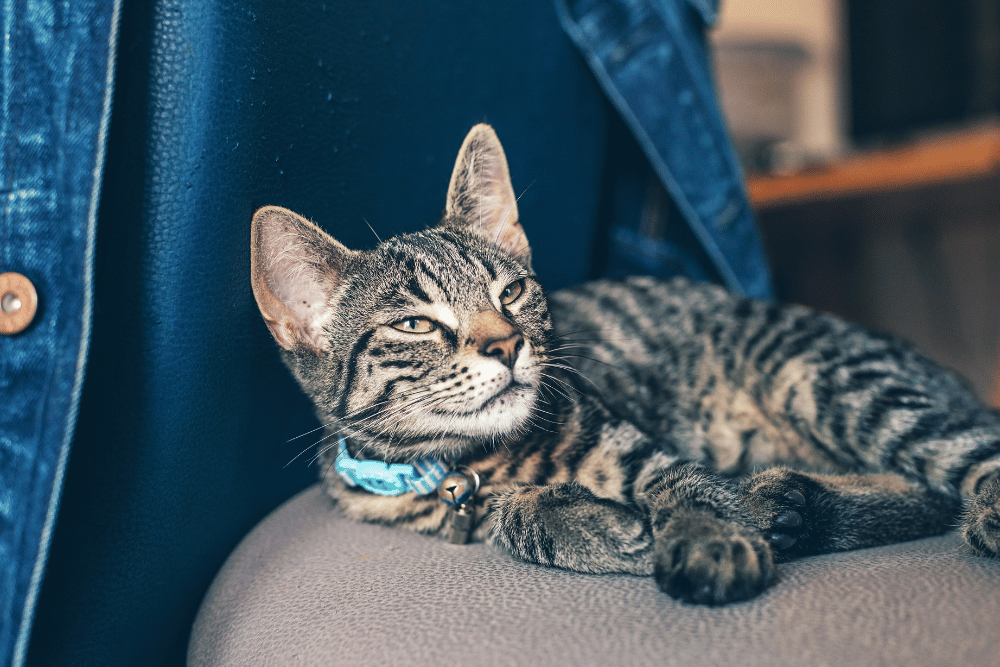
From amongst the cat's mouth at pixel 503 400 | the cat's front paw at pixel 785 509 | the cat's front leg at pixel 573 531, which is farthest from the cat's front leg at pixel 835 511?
the cat's mouth at pixel 503 400

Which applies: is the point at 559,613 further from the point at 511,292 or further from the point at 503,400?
the point at 511,292

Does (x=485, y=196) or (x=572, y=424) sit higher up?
(x=485, y=196)

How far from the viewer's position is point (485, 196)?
3.36 ft

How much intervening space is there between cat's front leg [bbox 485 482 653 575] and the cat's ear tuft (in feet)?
1.44

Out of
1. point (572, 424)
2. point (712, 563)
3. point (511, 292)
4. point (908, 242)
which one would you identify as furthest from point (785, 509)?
point (908, 242)

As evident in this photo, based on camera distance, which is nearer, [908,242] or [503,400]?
[503,400]

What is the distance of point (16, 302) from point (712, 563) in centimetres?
73

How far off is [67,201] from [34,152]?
0.06 meters

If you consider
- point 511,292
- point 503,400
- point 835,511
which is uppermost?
point 511,292

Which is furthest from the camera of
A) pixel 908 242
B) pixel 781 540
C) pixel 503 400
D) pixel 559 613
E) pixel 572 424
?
pixel 908 242

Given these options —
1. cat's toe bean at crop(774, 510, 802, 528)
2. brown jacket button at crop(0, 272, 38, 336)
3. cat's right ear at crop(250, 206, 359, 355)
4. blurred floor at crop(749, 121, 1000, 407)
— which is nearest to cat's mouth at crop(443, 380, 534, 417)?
cat's right ear at crop(250, 206, 359, 355)

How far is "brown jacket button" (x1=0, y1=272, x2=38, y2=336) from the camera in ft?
1.94

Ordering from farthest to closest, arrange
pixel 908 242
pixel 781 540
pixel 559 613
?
pixel 908 242
pixel 781 540
pixel 559 613

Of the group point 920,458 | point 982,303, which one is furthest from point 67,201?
point 982,303
